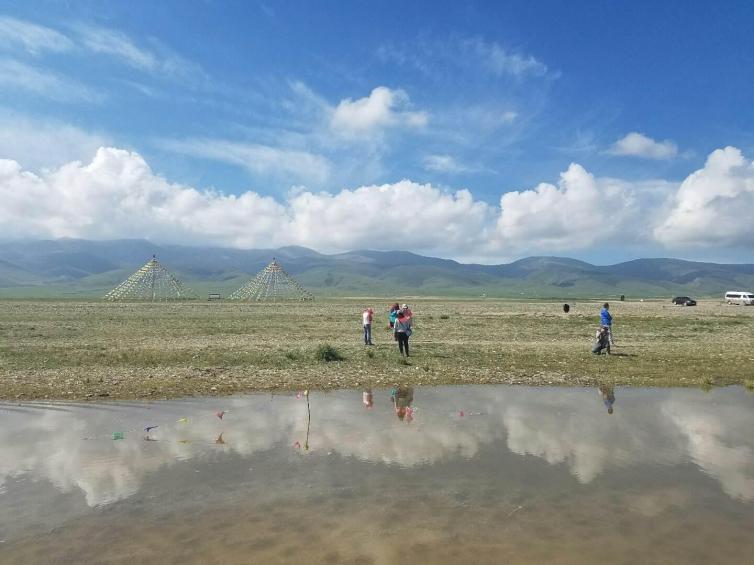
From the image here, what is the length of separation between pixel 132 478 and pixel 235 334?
30678 millimetres

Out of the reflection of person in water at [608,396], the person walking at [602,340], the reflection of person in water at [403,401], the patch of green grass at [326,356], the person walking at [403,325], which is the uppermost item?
the person walking at [403,325]

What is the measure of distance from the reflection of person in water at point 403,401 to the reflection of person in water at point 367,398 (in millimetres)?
720

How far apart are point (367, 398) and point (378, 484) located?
8.14 meters

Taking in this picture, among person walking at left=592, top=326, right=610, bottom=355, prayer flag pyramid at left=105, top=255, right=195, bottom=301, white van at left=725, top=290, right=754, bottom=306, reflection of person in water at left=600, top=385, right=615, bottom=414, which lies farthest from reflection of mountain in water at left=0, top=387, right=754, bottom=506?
prayer flag pyramid at left=105, top=255, right=195, bottom=301

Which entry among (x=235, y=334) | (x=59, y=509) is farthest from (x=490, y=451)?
(x=235, y=334)

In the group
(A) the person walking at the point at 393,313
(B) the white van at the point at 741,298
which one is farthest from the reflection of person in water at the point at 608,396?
(B) the white van at the point at 741,298

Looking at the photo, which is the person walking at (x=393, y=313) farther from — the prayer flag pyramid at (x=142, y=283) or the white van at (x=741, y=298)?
the prayer flag pyramid at (x=142, y=283)

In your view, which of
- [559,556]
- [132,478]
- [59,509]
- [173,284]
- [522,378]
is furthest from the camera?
[173,284]

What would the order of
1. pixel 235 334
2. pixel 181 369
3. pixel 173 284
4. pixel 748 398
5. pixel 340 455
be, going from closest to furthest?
pixel 340 455 < pixel 748 398 < pixel 181 369 < pixel 235 334 < pixel 173 284

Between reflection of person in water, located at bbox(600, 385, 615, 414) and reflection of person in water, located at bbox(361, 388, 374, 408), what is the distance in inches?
283

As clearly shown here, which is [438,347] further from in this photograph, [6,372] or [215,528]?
[215,528]

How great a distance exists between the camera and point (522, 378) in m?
22.1

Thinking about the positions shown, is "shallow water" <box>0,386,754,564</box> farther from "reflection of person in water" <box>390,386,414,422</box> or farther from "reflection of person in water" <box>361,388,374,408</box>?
"reflection of person in water" <box>361,388,374,408</box>

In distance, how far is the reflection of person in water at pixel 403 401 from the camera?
1609cm
